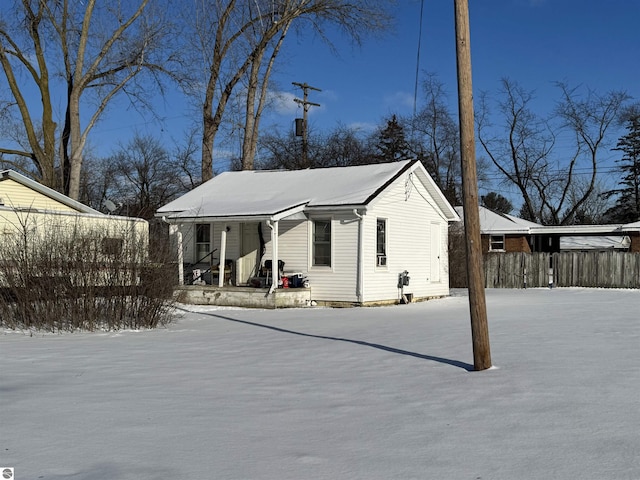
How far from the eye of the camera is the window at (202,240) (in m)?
21.6

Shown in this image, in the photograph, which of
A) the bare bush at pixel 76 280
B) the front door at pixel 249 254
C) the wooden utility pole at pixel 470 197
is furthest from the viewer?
the front door at pixel 249 254

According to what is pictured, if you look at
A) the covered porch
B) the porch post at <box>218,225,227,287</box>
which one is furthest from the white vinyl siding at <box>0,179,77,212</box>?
the porch post at <box>218,225,227,287</box>

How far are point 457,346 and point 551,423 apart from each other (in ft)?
15.1

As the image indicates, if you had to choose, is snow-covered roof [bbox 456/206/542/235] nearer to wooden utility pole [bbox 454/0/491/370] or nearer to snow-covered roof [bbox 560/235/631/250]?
snow-covered roof [bbox 560/235/631/250]

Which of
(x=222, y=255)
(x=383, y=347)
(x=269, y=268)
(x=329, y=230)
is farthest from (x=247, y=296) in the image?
(x=383, y=347)

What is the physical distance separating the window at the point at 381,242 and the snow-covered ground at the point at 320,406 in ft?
24.8

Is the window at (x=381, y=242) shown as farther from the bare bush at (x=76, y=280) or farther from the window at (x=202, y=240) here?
the bare bush at (x=76, y=280)

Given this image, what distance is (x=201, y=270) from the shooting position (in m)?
21.3

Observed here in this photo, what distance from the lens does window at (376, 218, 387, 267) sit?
19562mm

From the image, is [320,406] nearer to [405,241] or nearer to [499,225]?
[405,241]

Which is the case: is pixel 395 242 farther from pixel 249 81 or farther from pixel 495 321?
pixel 249 81

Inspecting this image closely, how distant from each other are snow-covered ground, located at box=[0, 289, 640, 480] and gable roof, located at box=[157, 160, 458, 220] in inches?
279

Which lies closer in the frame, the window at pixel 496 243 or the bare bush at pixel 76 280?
the bare bush at pixel 76 280

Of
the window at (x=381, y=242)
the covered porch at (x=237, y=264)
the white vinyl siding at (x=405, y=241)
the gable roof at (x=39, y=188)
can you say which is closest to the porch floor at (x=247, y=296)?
the covered porch at (x=237, y=264)
